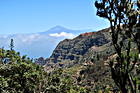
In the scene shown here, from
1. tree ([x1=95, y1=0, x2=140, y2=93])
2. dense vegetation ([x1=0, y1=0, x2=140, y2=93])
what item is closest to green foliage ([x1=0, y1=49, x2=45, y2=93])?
dense vegetation ([x1=0, y1=0, x2=140, y2=93])

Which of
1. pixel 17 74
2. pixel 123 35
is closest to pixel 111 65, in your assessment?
pixel 123 35

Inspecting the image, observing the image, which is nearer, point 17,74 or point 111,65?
point 111,65

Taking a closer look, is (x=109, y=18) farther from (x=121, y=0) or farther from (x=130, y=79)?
(x=130, y=79)

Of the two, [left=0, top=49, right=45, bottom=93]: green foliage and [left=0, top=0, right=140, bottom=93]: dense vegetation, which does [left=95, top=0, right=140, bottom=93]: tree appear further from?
[left=0, top=49, right=45, bottom=93]: green foliage

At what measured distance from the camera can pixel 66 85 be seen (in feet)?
153

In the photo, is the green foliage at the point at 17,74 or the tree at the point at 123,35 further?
the green foliage at the point at 17,74

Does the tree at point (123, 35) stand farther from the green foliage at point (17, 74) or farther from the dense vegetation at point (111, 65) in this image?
the green foliage at point (17, 74)

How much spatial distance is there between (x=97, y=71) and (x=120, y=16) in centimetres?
17340

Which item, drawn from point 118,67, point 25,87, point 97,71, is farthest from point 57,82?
point 97,71

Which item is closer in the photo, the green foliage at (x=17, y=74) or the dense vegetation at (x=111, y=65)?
the dense vegetation at (x=111, y=65)

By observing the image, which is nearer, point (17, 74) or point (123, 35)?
point (123, 35)

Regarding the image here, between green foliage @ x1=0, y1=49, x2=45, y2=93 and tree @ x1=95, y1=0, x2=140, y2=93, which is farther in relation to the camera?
green foliage @ x1=0, y1=49, x2=45, y2=93

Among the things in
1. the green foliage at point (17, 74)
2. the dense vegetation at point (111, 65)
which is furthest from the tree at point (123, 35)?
the green foliage at point (17, 74)

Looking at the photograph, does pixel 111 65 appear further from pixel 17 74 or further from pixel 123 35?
pixel 17 74
